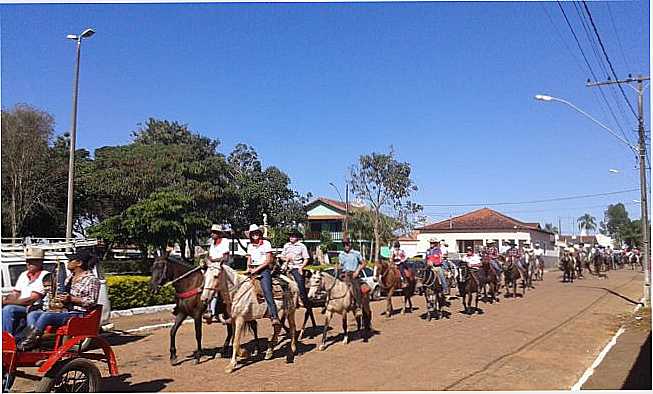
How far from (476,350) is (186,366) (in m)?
5.87

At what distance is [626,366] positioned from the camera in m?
11.3

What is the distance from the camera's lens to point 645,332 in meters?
16.3

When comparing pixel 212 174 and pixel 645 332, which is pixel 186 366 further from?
pixel 212 174

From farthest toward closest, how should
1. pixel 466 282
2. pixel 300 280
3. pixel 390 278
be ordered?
1. pixel 390 278
2. pixel 466 282
3. pixel 300 280

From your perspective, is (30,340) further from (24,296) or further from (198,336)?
(198,336)

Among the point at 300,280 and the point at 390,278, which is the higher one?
the point at 300,280

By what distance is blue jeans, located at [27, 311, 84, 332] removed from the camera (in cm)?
806

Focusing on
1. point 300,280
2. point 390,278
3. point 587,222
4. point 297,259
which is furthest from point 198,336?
point 587,222

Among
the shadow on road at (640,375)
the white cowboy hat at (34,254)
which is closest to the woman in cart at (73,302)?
the white cowboy hat at (34,254)

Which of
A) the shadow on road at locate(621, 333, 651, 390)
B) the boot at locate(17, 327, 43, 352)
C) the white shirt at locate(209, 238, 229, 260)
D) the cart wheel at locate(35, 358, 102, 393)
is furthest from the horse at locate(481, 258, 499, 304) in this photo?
the boot at locate(17, 327, 43, 352)

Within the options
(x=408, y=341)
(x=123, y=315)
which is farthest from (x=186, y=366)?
(x=123, y=315)

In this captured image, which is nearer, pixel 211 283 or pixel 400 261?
pixel 211 283

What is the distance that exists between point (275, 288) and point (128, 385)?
3349 mm

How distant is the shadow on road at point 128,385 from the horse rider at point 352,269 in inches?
204
